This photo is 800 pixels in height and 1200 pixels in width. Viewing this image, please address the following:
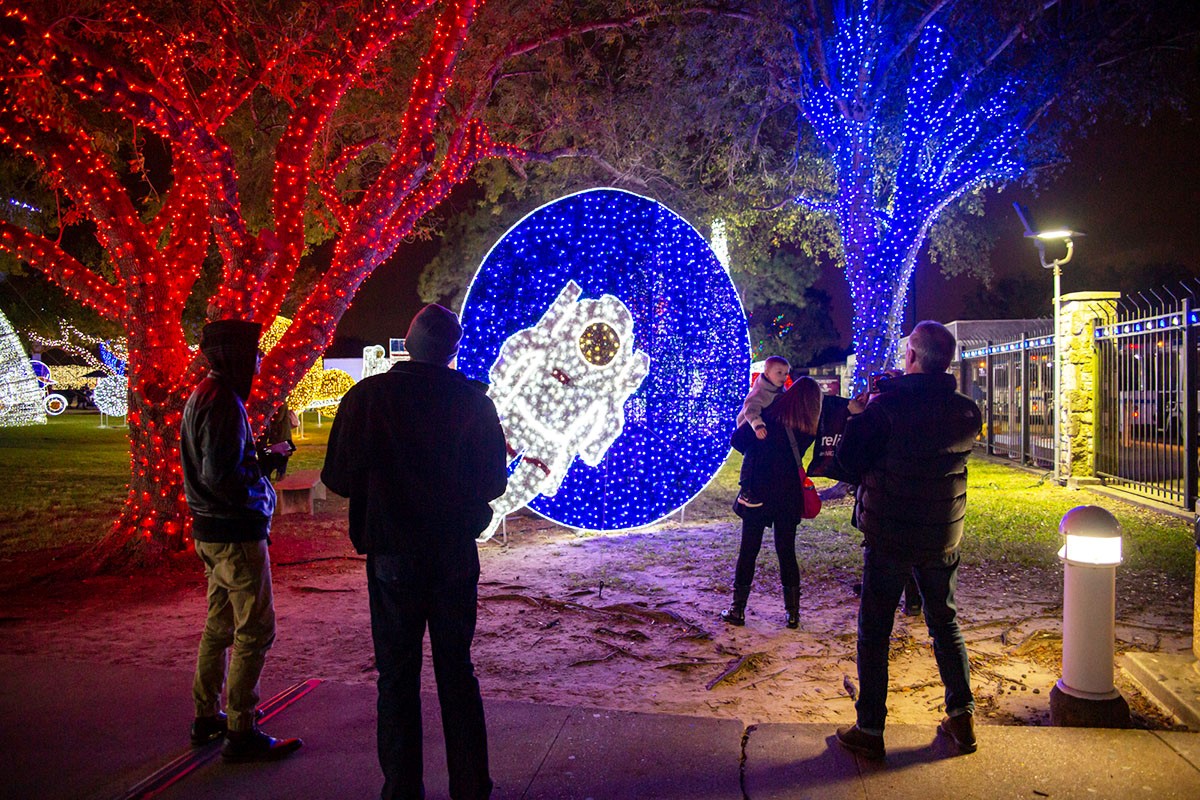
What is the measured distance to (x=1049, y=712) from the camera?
396cm

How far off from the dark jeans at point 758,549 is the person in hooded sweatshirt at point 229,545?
10.1 feet

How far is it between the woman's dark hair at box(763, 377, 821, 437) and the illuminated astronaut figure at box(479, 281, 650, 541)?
2.48 m

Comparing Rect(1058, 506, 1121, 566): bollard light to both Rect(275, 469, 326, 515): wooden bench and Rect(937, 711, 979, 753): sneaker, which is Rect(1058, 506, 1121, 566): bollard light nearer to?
Rect(937, 711, 979, 753): sneaker

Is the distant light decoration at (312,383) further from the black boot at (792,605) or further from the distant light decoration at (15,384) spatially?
the black boot at (792,605)

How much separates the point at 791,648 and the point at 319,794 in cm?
300

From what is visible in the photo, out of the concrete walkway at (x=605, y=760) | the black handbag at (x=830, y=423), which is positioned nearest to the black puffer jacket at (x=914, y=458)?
the concrete walkway at (x=605, y=760)

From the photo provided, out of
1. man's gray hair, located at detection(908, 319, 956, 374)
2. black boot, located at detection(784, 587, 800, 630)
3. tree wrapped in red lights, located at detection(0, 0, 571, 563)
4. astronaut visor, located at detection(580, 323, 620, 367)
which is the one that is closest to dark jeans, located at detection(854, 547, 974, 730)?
man's gray hair, located at detection(908, 319, 956, 374)

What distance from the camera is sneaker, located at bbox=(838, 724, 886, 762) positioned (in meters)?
3.36

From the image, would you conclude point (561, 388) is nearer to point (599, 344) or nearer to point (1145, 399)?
point (599, 344)

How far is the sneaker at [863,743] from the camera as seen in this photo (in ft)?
11.0

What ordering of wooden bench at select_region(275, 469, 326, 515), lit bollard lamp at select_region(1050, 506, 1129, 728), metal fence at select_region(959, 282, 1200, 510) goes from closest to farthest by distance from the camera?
lit bollard lamp at select_region(1050, 506, 1129, 728)
metal fence at select_region(959, 282, 1200, 510)
wooden bench at select_region(275, 469, 326, 515)

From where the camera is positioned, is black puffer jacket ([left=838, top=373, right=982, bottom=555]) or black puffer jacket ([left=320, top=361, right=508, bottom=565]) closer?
black puffer jacket ([left=320, top=361, right=508, bottom=565])

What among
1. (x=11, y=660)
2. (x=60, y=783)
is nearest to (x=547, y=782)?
(x=60, y=783)

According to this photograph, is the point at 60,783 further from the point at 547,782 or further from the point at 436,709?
the point at 547,782
